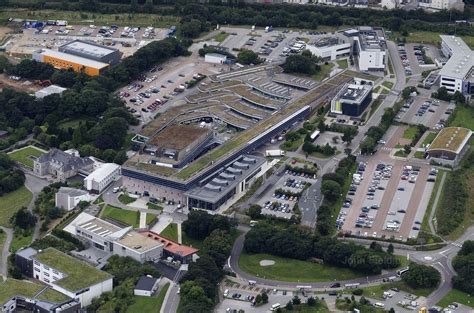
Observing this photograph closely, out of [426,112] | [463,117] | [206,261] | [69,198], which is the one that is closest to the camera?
[206,261]

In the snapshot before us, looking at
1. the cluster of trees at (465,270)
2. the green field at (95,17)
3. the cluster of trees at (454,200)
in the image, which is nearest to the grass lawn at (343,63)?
the green field at (95,17)

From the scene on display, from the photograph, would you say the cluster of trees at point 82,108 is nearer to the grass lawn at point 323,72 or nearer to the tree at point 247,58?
the tree at point 247,58

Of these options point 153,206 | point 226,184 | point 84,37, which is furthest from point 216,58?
point 153,206

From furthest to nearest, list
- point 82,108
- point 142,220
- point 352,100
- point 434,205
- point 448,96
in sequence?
1. point 448,96
2. point 82,108
3. point 352,100
4. point 434,205
5. point 142,220

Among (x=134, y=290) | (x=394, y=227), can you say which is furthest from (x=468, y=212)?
(x=134, y=290)

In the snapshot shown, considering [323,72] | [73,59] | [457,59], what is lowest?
[73,59]

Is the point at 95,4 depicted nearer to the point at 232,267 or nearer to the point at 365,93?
the point at 365,93

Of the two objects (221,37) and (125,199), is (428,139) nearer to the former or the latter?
(125,199)

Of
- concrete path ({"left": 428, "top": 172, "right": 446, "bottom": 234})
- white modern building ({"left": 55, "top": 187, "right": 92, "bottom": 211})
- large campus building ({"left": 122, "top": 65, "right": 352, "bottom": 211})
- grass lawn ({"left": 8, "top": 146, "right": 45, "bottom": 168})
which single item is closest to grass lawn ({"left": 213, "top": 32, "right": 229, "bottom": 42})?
large campus building ({"left": 122, "top": 65, "right": 352, "bottom": 211})
